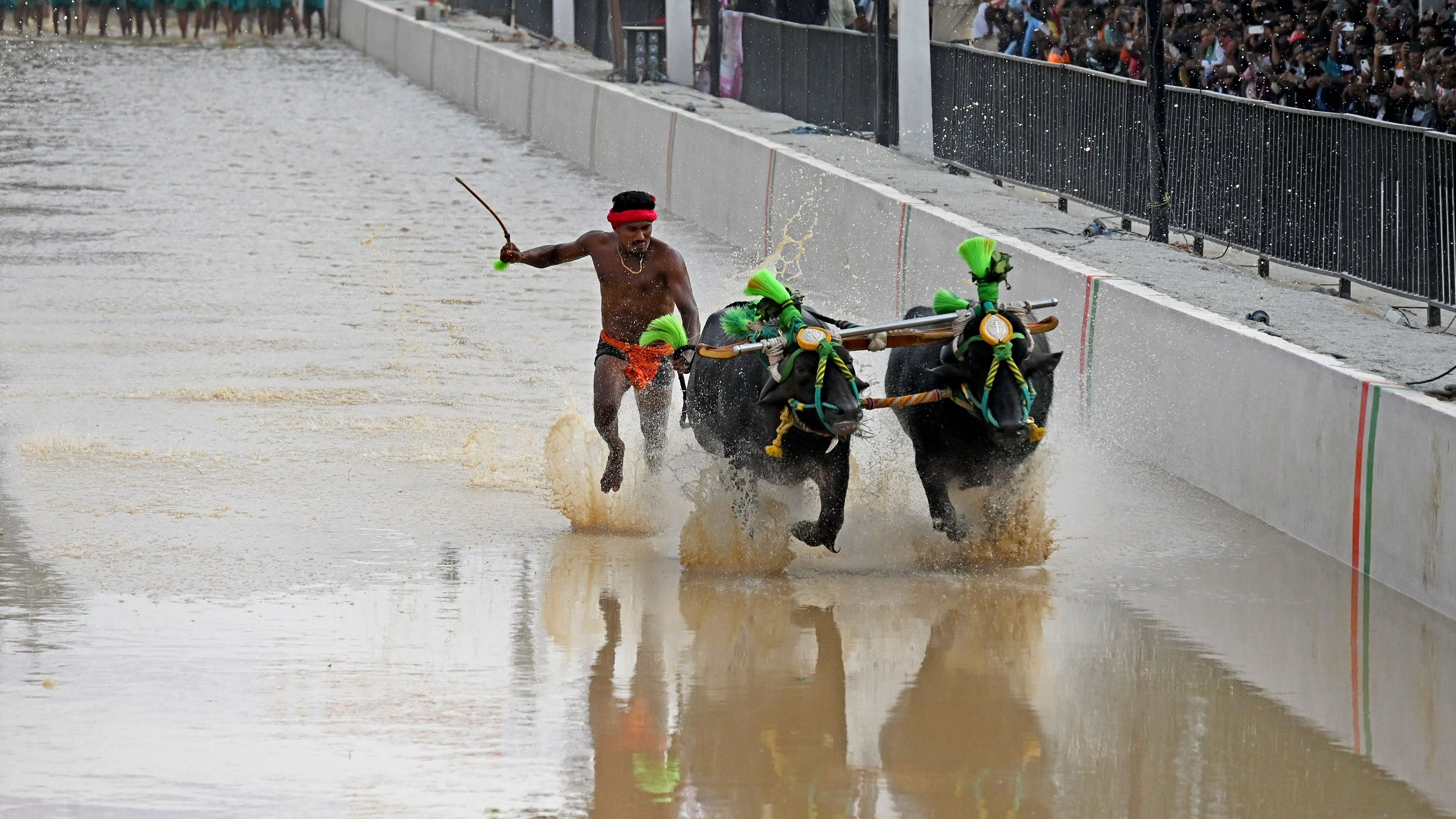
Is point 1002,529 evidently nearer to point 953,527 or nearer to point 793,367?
point 953,527

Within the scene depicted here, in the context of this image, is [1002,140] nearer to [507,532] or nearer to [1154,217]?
[1154,217]

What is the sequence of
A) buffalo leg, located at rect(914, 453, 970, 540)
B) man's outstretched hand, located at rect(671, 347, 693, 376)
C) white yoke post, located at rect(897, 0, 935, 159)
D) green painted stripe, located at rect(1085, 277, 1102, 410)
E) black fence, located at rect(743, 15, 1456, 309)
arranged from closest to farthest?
man's outstretched hand, located at rect(671, 347, 693, 376), buffalo leg, located at rect(914, 453, 970, 540), green painted stripe, located at rect(1085, 277, 1102, 410), black fence, located at rect(743, 15, 1456, 309), white yoke post, located at rect(897, 0, 935, 159)

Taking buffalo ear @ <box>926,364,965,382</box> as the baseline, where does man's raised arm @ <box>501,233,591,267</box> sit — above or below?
above

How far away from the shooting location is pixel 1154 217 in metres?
16.6

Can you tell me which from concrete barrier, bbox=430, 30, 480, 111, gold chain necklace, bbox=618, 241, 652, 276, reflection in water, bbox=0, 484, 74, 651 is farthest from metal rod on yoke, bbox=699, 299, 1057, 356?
concrete barrier, bbox=430, 30, 480, 111

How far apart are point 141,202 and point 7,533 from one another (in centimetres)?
1478

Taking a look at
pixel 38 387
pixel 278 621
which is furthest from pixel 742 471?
pixel 38 387

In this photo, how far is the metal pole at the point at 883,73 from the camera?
2344 centimetres

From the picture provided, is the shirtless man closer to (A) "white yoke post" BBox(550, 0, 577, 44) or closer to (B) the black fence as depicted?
(B) the black fence

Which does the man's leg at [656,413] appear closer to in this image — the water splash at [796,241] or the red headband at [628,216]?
the red headband at [628,216]

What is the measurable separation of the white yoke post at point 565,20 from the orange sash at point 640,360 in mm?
31632

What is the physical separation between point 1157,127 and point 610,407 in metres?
7.38

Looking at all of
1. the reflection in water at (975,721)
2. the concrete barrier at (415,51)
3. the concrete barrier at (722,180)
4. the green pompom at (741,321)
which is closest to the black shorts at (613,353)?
the green pompom at (741,321)

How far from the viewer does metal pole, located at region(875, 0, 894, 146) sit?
23438 mm
